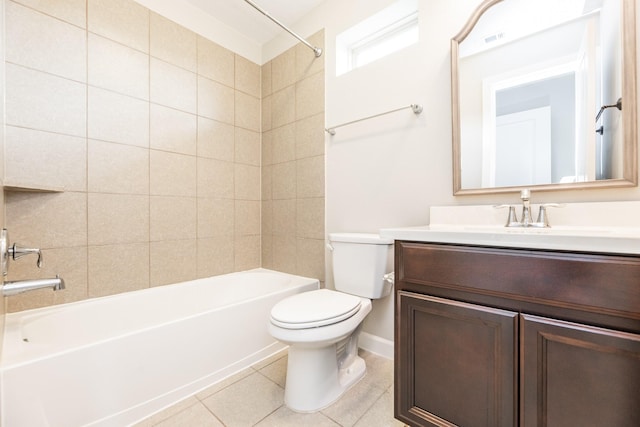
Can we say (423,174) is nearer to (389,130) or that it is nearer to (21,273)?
(389,130)

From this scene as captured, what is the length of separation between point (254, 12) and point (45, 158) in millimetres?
1650

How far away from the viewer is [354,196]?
72.2 inches

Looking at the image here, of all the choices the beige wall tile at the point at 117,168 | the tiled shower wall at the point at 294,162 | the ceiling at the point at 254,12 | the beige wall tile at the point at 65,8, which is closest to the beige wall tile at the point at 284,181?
the tiled shower wall at the point at 294,162

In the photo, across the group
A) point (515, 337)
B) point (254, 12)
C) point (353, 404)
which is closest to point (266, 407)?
point (353, 404)

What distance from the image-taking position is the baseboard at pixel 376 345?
66.5 inches

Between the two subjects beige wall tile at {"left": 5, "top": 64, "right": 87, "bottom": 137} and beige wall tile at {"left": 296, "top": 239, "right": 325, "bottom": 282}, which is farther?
beige wall tile at {"left": 296, "top": 239, "right": 325, "bottom": 282}

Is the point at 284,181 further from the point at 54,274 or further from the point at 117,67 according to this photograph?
the point at 54,274

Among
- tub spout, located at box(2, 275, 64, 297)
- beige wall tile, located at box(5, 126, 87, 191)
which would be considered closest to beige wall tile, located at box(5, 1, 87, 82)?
beige wall tile, located at box(5, 126, 87, 191)

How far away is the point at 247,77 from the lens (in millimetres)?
2332

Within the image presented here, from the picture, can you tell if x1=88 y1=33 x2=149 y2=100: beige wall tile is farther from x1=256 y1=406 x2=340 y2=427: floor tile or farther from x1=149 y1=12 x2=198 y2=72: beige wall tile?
x1=256 y1=406 x2=340 y2=427: floor tile

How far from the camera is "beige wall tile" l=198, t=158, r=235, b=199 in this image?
204cm

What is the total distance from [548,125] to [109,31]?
238 cm

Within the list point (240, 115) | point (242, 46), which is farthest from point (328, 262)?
point (242, 46)

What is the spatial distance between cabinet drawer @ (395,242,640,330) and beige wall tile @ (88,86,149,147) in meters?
1.74
